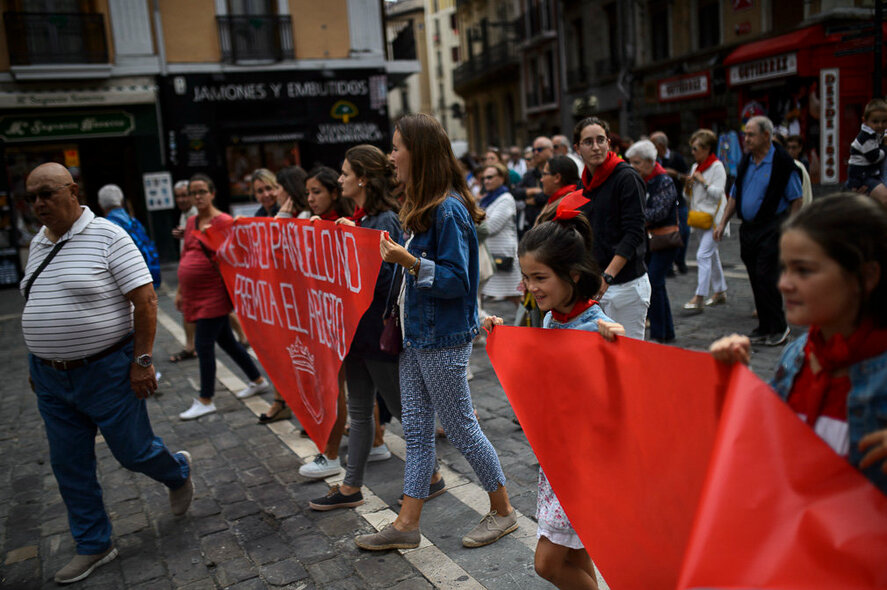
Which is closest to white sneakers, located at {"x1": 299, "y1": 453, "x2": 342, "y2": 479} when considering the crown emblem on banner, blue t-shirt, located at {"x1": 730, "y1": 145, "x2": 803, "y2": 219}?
the crown emblem on banner

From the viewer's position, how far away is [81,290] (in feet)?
11.6

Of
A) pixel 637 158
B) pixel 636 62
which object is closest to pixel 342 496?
pixel 637 158

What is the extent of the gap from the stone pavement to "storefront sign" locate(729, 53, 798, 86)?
49.1ft

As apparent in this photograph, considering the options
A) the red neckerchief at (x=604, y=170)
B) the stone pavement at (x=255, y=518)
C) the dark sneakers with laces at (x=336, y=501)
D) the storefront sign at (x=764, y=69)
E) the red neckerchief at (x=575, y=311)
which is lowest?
the stone pavement at (x=255, y=518)

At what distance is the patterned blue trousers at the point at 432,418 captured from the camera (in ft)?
11.4

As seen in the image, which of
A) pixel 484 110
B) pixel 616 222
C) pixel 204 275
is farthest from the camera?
pixel 484 110

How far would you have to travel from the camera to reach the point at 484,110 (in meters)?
46.3

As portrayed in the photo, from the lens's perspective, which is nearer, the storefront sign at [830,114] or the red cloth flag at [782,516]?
the red cloth flag at [782,516]

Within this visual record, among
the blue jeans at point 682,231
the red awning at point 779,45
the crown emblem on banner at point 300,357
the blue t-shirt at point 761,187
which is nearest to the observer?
the crown emblem on banner at point 300,357

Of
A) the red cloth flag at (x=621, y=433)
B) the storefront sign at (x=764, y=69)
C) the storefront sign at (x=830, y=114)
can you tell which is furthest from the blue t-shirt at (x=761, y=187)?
the storefront sign at (x=764, y=69)

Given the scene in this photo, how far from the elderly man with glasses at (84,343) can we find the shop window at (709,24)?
2273 centimetres

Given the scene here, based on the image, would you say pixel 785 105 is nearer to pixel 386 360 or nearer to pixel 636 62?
pixel 636 62

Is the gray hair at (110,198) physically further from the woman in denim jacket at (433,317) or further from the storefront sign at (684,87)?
the storefront sign at (684,87)

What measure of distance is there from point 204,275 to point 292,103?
15.1m
